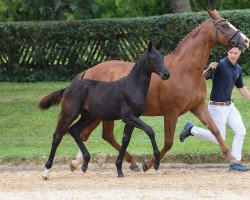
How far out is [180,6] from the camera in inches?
1058

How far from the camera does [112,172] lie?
1237 cm

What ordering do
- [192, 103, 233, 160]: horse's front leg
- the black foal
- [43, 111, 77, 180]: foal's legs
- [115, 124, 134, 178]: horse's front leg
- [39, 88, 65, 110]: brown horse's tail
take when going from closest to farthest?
the black foal < [115, 124, 134, 178]: horse's front leg < [43, 111, 77, 180]: foal's legs < [192, 103, 233, 160]: horse's front leg < [39, 88, 65, 110]: brown horse's tail

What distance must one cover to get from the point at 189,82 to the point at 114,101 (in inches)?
46.2

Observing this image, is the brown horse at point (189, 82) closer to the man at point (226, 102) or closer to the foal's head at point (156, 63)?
the man at point (226, 102)

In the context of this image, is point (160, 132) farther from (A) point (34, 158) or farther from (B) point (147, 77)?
(B) point (147, 77)

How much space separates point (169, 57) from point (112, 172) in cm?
189

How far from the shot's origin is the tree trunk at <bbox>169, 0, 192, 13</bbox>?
87.8 ft

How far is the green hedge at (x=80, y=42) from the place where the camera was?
22.8m

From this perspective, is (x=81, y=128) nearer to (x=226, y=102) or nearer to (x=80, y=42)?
(x=226, y=102)

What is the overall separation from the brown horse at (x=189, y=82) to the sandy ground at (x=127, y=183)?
440mm

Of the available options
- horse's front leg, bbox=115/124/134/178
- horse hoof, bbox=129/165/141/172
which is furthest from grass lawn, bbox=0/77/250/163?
horse's front leg, bbox=115/124/134/178

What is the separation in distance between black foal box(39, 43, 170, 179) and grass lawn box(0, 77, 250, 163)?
1711mm

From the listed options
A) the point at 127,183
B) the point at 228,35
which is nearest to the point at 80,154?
the point at 127,183

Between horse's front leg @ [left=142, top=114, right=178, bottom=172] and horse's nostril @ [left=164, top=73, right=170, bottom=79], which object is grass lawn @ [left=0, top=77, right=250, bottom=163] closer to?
horse's front leg @ [left=142, top=114, right=178, bottom=172]
